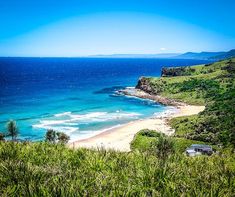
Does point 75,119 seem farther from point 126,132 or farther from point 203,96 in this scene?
point 203,96

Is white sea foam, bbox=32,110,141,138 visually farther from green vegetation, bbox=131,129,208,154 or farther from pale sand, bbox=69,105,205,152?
green vegetation, bbox=131,129,208,154

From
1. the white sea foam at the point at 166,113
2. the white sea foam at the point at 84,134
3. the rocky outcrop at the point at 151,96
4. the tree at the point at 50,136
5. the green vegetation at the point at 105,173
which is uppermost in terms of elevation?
the green vegetation at the point at 105,173

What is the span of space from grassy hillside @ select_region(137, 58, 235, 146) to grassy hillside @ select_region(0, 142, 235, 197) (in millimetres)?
45142

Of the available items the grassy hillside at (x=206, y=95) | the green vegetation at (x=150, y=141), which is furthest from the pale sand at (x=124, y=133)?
the grassy hillside at (x=206, y=95)

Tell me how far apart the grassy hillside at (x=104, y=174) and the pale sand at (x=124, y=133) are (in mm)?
44379

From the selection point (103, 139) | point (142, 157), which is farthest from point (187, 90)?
point (142, 157)

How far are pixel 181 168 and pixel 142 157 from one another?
3.35 meters

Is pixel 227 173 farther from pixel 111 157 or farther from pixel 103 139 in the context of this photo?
pixel 103 139

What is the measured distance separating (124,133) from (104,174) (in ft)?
229

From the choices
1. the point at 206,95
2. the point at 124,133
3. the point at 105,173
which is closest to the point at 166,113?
the point at 124,133

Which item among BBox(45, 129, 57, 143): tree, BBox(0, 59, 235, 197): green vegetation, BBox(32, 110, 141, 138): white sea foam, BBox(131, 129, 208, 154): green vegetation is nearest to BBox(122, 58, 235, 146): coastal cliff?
BBox(131, 129, 208, 154): green vegetation

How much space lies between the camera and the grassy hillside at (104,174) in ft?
46.4

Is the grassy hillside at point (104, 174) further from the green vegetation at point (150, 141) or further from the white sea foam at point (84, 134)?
the white sea foam at point (84, 134)

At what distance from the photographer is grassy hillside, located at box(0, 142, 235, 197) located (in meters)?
14.1
